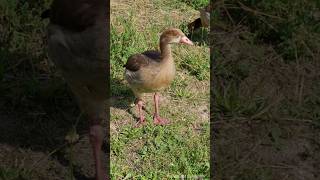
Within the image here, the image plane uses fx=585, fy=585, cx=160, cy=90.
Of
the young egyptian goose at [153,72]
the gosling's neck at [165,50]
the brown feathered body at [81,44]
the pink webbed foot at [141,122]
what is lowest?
the pink webbed foot at [141,122]

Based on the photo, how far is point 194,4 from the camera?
635 cm

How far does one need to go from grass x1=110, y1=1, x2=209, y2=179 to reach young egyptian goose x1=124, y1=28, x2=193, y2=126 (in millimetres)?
164

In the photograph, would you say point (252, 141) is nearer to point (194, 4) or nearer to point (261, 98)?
point (261, 98)

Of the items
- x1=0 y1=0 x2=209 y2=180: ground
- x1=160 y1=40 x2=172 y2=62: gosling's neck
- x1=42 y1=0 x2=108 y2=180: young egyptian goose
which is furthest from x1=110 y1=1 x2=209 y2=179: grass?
x1=42 y1=0 x2=108 y2=180: young egyptian goose

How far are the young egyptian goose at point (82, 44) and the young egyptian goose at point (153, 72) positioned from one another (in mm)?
925

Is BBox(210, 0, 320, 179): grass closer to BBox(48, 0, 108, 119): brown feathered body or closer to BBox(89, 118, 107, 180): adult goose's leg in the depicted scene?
BBox(89, 118, 107, 180): adult goose's leg

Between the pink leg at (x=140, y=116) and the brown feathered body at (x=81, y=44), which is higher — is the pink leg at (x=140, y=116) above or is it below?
below

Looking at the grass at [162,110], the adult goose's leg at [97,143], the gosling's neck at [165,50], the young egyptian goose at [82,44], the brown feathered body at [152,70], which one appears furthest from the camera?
the gosling's neck at [165,50]

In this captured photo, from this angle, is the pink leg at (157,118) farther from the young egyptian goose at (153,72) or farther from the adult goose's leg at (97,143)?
the adult goose's leg at (97,143)

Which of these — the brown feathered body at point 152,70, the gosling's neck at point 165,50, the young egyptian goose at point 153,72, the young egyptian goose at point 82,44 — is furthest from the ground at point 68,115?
the young egyptian goose at point 82,44

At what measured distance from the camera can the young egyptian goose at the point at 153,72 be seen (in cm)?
448

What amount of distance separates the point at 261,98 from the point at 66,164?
1.70m

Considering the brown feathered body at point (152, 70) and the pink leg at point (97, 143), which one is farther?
the brown feathered body at point (152, 70)

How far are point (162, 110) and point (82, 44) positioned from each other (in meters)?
1.65
